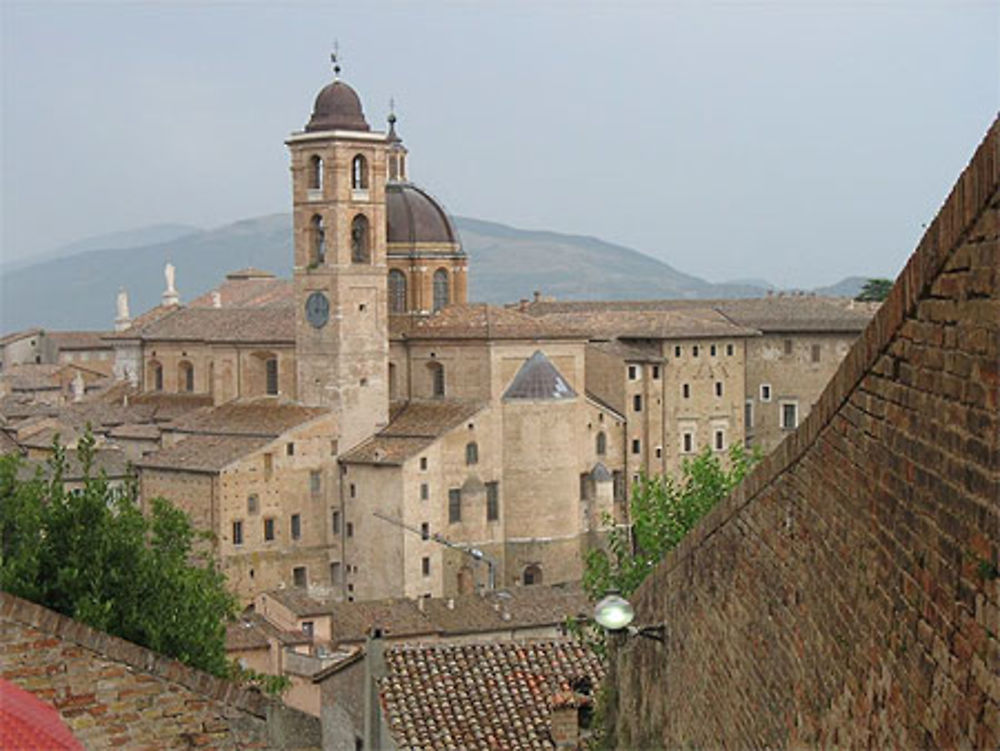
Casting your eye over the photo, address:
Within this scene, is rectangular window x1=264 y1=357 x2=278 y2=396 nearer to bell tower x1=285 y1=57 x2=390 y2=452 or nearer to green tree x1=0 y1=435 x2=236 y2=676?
bell tower x1=285 y1=57 x2=390 y2=452

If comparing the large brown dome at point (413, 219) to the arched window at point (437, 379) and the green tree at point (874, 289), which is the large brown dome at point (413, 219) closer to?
the arched window at point (437, 379)

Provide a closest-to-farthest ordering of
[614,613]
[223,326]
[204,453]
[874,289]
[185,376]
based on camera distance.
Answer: [614,613] → [204,453] → [223,326] → [185,376] → [874,289]

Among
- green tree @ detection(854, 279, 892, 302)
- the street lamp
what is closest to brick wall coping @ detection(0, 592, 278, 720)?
the street lamp

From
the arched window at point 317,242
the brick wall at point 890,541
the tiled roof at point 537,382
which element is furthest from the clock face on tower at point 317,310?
the brick wall at point 890,541

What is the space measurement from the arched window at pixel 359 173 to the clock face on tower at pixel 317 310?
9.96 feet

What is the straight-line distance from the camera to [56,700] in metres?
9.47

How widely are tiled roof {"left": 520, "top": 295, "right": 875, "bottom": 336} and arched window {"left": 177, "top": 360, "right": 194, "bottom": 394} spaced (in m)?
11.1

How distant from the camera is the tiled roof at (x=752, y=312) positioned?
61.6 m

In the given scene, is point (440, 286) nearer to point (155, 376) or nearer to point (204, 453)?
point (155, 376)

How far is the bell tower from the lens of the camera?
2020 inches

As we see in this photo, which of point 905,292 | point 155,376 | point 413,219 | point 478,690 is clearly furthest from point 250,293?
point 905,292

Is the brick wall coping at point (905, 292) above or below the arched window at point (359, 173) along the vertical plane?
below

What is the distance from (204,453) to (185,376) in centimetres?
1089

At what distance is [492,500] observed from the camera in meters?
51.2
